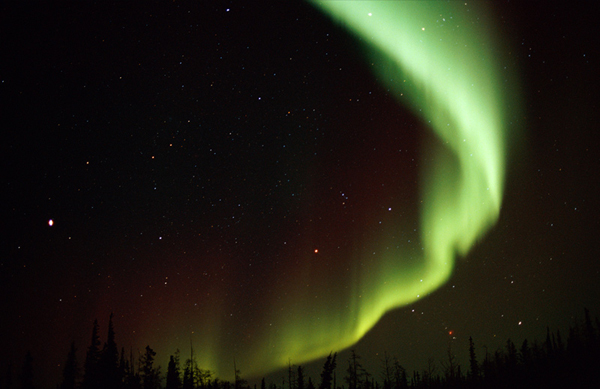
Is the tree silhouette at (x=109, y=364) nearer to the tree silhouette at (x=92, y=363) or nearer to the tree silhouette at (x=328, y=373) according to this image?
the tree silhouette at (x=92, y=363)

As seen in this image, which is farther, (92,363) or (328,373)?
(92,363)

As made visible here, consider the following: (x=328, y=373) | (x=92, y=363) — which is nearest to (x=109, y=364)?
(x=92, y=363)

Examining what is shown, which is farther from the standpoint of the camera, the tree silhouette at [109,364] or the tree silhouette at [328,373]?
the tree silhouette at [109,364]

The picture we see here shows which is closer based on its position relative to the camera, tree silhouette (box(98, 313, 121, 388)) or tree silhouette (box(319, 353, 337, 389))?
tree silhouette (box(319, 353, 337, 389))

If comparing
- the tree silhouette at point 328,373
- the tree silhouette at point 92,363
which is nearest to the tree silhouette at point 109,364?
the tree silhouette at point 92,363

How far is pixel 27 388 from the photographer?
37594 millimetres

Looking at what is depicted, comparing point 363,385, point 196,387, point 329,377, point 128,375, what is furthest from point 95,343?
point 363,385

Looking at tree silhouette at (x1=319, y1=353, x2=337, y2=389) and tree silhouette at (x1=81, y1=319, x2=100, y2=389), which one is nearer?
tree silhouette at (x1=319, y1=353, x2=337, y2=389)

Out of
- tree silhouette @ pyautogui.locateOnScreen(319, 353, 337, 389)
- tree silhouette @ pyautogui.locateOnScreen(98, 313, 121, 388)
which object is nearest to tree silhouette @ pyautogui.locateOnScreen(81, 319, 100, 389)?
tree silhouette @ pyautogui.locateOnScreen(98, 313, 121, 388)

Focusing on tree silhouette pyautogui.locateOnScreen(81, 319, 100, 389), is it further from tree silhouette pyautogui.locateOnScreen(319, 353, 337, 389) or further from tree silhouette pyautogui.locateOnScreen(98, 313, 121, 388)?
tree silhouette pyautogui.locateOnScreen(319, 353, 337, 389)

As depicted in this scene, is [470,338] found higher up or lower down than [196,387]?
higher up

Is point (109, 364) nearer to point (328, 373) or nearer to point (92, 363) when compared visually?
point (92, 363)

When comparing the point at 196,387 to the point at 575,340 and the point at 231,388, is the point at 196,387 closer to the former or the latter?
the point at 231,388

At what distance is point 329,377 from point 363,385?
116 feet
